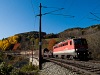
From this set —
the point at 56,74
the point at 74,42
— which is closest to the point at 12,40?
the point at 74,42

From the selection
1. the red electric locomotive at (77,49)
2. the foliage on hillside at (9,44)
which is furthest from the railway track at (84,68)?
the foliage on hillside at (9,44)

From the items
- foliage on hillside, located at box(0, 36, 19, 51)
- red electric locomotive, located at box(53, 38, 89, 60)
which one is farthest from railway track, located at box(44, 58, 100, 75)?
foliage on hillside, located at box(0, 36, 19, 51)

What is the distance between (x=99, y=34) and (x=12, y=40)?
13137 centimetres

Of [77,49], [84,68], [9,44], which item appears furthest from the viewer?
[9,44]

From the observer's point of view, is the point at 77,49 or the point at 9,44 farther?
the point at 9,44

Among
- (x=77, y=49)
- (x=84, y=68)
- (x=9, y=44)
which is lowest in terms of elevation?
(x=84, y=68)

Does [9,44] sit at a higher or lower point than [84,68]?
higher

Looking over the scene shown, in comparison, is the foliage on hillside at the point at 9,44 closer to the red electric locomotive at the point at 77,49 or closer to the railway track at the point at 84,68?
the red electric locomotive at the point at 77,49

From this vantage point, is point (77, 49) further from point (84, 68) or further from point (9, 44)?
point (9, 44)

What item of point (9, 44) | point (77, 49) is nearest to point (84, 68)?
point (77, 49)

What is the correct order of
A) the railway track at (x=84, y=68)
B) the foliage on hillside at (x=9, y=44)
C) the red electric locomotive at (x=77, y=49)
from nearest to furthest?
the railway track at (x=84, y=68), the red electric locomotive at (x=77, y=49), the foliage on hillside at (x=9, y=44)

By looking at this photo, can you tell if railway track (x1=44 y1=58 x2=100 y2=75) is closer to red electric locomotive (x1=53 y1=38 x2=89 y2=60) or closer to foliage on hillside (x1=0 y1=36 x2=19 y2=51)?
red electric locomotive (x1=53 y1=38 x2=89 y2=60)

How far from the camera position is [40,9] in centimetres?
2222

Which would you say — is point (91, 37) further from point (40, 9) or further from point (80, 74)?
point (80, 74)
